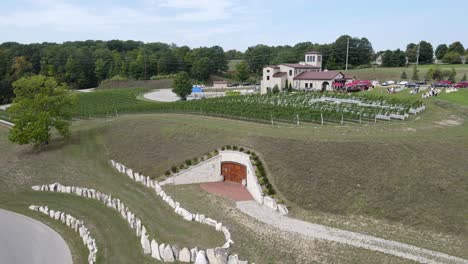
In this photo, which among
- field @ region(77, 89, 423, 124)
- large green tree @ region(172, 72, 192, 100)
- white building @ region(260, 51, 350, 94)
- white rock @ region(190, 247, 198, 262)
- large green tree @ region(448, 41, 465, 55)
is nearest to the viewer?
white rock @ region(190, 247, 198, 262)

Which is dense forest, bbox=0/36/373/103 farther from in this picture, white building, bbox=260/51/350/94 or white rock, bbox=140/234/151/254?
white rock, bbox=140/234/151/254

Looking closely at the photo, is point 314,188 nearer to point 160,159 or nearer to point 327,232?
point 327,232

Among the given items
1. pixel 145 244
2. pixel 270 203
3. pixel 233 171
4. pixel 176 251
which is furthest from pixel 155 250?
pixel 233 171

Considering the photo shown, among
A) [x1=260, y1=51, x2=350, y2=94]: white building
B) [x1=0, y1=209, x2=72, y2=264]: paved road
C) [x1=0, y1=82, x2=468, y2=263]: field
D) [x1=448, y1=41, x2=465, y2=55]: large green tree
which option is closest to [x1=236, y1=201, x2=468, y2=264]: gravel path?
[x1=0, y1=82, x2=468, y2=263]: field

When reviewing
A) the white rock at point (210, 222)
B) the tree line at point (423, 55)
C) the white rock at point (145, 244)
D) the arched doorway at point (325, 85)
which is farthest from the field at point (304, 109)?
the tree line at point (423, 55)

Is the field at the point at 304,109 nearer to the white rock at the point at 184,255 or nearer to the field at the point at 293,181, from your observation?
the field at the point at 293,181

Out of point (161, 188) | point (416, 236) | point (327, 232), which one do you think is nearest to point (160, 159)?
point (161, 188)
